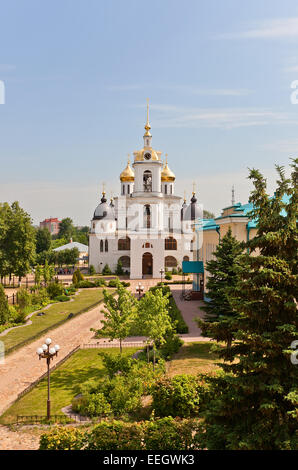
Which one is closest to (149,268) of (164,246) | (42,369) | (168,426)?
(164,246)

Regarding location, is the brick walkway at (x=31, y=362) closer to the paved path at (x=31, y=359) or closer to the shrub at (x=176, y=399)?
the paved path at (x=31, y=359)

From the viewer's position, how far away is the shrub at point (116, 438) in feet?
29.3

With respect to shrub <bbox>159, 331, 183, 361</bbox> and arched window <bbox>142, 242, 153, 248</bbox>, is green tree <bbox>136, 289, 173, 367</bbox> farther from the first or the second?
arched window <bbox>142, 242, 153, 248</bbox>

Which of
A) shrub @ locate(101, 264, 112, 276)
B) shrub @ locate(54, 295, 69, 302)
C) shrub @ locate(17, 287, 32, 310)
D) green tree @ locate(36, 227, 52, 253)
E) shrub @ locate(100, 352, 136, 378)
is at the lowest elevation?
shrub @ locate(100, 352, 136, 378)

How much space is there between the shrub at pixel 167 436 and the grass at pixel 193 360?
522 cm

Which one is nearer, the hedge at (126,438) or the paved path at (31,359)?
the hedge at (126,438)

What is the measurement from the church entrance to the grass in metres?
28.8

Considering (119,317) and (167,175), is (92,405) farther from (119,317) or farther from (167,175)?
(167,175)

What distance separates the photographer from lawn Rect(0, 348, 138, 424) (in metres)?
12.5

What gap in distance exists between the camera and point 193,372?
14867mm

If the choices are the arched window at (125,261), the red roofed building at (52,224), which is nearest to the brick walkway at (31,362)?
the arched window at (125,261)

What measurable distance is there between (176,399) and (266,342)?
5471 millimetres

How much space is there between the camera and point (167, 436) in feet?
29.6

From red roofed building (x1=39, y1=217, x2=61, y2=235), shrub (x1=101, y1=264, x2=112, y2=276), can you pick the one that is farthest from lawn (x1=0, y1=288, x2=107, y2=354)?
red roofed building (x1=39, y1=217, x2=61, y2=235)
